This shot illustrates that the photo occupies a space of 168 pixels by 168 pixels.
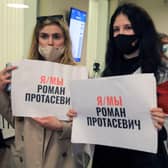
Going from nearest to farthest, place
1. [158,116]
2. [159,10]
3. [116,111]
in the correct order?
1. [158,116]
2. [116,111]
3. [159,10]

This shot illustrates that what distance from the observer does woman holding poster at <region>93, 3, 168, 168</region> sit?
139 cm

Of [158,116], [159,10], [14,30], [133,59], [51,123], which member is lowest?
[51,123]

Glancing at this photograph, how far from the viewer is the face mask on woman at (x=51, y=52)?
1635 mm

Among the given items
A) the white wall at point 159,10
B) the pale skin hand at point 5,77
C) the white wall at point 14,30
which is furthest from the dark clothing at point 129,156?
the white wall at point 159,10

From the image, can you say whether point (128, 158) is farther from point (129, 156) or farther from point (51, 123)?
point (51, 123)

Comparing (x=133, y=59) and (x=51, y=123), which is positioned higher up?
(x=133, y=59)

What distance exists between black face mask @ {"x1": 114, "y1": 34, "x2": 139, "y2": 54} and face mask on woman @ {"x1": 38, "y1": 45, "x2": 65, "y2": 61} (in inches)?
11.2

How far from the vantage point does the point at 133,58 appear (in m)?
1.51

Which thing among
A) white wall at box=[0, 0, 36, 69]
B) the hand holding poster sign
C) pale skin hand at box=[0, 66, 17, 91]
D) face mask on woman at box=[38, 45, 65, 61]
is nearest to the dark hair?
the hand holding poster sign

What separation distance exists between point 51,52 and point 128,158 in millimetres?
603

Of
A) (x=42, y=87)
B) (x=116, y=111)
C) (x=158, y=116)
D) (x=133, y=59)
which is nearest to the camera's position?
(x=158, y=116)

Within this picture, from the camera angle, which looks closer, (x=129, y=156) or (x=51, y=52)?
(x=129, y=156)

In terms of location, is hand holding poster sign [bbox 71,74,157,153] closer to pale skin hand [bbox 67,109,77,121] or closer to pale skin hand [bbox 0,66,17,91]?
pale skin hand [bbox 67,109,77,121]

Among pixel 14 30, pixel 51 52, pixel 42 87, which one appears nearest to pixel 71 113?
pixel 42 87
